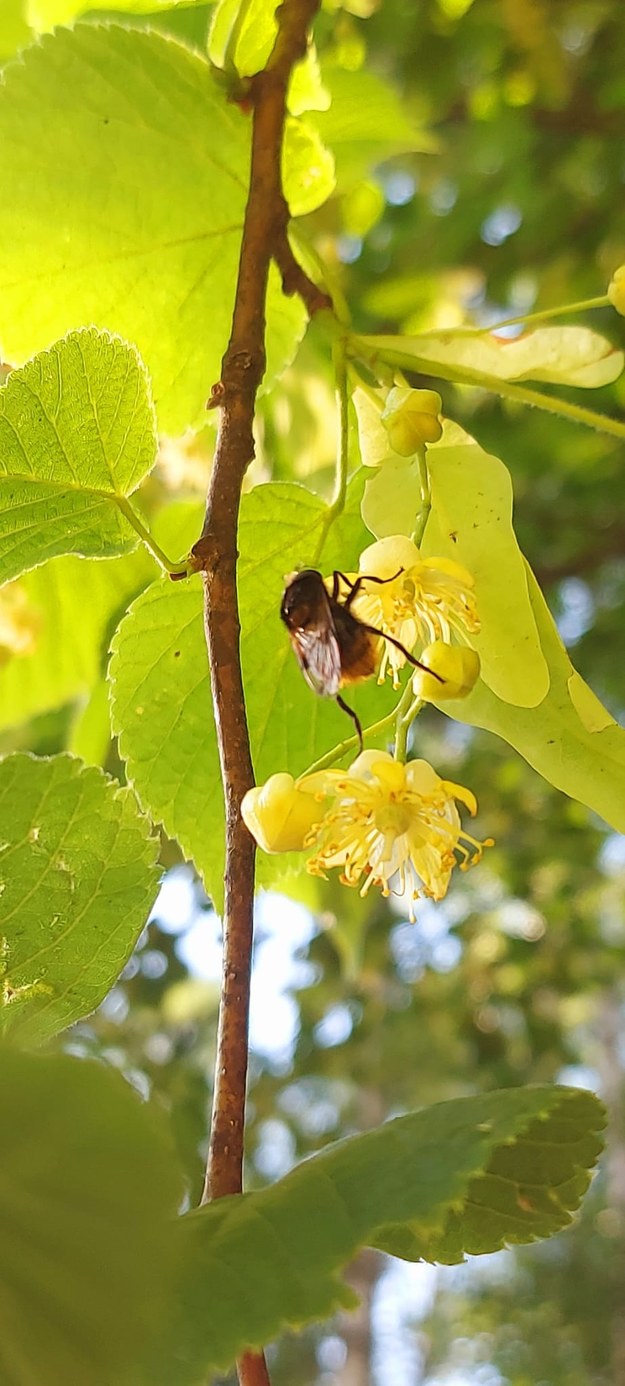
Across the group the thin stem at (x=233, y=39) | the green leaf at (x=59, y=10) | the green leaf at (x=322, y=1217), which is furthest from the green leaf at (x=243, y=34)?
the green leaf at (x=322, y=1217)

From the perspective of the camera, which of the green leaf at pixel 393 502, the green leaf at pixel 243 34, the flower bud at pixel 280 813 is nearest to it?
the flower bud at pixel 280 813

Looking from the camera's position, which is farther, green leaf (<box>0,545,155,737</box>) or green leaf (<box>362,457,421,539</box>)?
green leaf (<box>0,545,155,737</box>)

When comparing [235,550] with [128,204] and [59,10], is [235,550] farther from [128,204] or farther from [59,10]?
[59,10]

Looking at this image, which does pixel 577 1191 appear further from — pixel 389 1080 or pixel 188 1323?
pixel 389 1080

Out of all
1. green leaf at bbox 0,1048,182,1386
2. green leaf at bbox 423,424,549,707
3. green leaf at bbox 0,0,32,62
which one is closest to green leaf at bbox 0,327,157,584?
green leaf at bbox 423,424,549,707

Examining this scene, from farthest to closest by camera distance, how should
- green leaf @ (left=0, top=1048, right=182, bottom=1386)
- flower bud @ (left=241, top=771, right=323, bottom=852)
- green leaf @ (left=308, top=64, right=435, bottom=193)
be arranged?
green leaf @ (left=308, top=64, right=435, bottom=193) < flower bud @ (left=241, top=771, right=323, bottom=852) < green leaf @ (left=0, top=1048, right=182, bottom=1386)

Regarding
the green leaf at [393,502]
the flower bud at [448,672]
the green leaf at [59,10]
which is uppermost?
the green leaf at [59,10]

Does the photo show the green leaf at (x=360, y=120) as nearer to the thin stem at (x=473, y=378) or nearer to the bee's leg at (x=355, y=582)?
the thin stem at (x=473, y=378)

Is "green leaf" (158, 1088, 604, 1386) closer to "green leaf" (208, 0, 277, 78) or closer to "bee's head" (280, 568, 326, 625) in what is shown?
"bee's head" (280, 568, 326, 625)
